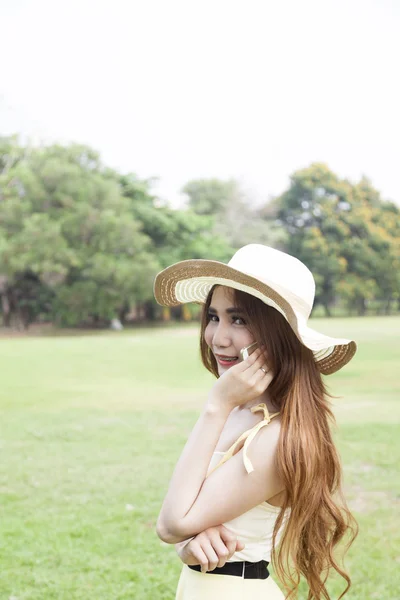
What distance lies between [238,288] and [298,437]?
1.17 feet

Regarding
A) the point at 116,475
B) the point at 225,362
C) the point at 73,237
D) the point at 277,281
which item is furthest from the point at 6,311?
the point at 277,281

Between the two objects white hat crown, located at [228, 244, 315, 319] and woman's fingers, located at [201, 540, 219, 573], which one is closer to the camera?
woman's fingers, located at [201, 540, 219, 573]

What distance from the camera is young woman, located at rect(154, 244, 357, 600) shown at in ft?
4.65

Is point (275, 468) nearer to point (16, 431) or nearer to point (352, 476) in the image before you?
point (352, 476)

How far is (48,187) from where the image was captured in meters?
25.0

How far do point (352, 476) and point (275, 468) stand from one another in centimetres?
430

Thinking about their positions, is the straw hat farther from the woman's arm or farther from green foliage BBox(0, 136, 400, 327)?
green foliage BBox(0, 136, 400, 327)

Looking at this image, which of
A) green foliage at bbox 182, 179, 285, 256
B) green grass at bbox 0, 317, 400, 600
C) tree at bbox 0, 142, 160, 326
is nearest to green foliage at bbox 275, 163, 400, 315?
green foliage at bbox 182, 179, 285, 256

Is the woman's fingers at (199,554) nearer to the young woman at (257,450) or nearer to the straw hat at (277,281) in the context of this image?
the young woman at (257,450)

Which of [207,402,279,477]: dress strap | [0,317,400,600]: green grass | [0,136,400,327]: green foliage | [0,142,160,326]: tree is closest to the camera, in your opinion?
[207,402,279,477]: dress strap

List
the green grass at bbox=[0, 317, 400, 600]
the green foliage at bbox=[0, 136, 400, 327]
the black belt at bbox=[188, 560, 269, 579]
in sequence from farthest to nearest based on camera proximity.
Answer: the green foliage at bbox=[0, 136, 400, 327]
the green grass at bbox=[0, 317, 400, 600]
the black belt at bbox=[188, 560, 269, 579]

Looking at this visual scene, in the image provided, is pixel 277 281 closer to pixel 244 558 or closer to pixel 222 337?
pixel 222 337

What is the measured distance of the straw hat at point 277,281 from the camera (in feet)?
4.89

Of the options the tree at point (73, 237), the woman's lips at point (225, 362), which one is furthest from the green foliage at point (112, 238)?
the woman's lips at point (225, 362)
